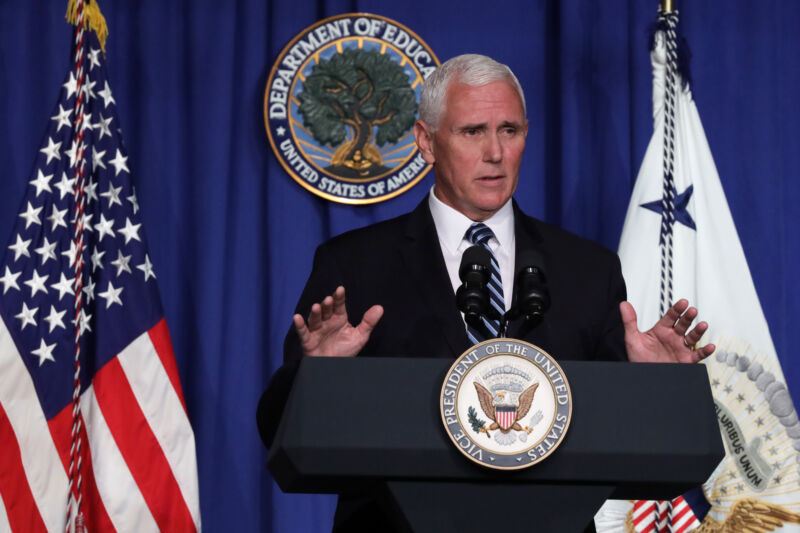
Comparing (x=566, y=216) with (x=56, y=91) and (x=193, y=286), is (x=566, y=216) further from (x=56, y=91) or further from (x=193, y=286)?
(x=56, y=91)

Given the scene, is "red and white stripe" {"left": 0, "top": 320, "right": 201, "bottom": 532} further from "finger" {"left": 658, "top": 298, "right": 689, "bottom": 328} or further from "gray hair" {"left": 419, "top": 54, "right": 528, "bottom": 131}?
"finger" {"left": 658, "top": 298, "right": 689, "bottom": 328}

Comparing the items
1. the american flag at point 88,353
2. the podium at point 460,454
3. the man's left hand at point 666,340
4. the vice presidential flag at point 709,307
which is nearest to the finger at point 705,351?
the man's left hand at point 666,340

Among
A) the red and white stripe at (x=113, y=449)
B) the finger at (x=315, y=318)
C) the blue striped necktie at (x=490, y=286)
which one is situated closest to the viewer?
the finger at (x=315, y=318)

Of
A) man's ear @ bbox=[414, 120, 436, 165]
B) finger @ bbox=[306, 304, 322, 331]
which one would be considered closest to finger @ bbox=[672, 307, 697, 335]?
finger @ bbox=[306, 304, 322, 331]

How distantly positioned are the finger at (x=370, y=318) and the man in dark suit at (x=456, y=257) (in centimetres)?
18

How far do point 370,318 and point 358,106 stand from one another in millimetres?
2112

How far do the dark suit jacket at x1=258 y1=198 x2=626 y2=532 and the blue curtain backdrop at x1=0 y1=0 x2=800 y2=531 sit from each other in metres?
1.51

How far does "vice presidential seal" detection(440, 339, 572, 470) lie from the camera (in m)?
1.33

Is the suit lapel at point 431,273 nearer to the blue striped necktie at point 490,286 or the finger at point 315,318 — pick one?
the blue striped necktie at point 490,286

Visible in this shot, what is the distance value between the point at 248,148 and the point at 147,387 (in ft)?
3.24

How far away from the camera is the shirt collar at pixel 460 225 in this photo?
208 centimetres

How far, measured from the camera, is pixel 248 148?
3.61 metres

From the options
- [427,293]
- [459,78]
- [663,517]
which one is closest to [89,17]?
[459,78]

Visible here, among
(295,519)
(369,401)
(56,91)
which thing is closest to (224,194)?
(56,91)
